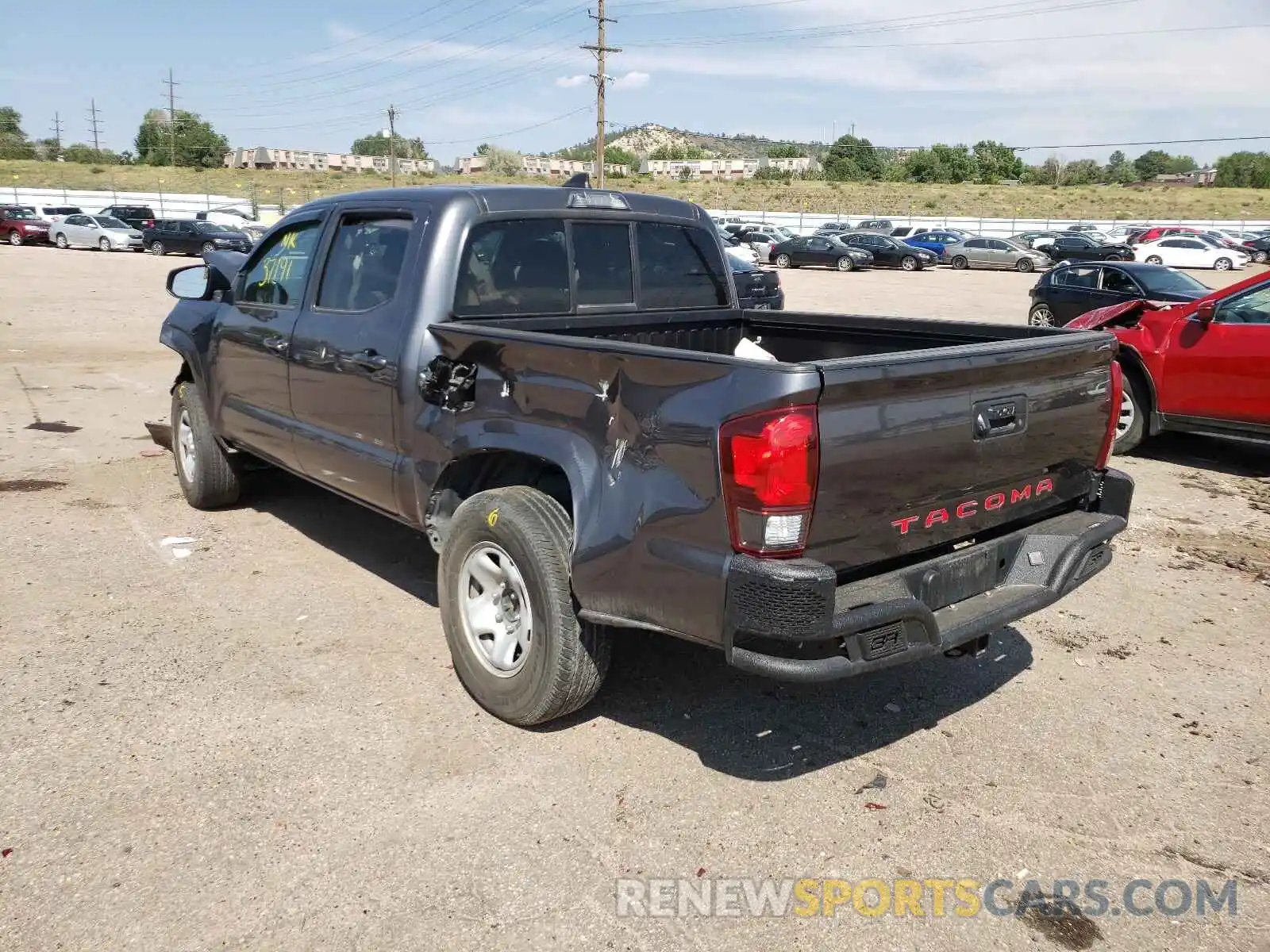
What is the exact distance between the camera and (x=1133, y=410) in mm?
8219

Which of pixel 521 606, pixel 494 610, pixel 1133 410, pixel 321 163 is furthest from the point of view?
pixel 321 163

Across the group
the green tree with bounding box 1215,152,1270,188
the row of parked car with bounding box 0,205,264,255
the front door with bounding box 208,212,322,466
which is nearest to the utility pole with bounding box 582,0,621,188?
the row of parked car with bounding box 0,205,264,255

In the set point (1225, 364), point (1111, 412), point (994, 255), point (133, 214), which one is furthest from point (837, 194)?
point (1111, 412)

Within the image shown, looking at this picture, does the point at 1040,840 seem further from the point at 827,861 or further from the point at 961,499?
the point at 961,499

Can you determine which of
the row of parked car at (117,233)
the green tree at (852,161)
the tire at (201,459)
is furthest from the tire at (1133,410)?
the green tree at (852,161)

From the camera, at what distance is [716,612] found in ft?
9.32

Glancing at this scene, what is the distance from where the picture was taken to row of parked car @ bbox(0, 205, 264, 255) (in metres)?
35.7

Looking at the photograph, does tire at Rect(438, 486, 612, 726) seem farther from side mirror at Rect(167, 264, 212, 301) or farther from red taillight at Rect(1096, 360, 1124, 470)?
side mirror at Rect(167, 264, 212, 301)

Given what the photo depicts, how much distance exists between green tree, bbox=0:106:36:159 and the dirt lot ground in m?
122

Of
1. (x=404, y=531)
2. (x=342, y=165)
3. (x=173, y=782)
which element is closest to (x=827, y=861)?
(x=173, y=782)

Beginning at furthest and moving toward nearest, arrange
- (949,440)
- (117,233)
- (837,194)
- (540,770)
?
1. (837,194)
2. (117,233)
3. (540,770)
4. (949,440)

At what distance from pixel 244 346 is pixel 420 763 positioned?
2.85 meters

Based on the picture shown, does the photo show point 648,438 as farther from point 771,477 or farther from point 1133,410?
point 1133,410

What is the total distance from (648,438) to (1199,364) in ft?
21.0
